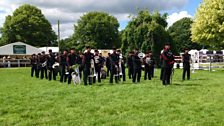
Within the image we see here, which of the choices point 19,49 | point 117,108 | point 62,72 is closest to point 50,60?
point 62,72

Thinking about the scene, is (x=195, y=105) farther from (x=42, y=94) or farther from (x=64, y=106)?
(x=42, y=94)

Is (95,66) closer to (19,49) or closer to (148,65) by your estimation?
(148,65)

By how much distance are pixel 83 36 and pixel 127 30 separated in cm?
4296

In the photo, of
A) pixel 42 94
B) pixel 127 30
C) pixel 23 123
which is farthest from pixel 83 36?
pixel 23 123

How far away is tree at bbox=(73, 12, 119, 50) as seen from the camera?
9714 cm

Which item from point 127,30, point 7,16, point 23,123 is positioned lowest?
point 23,123

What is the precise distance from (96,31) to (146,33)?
4579cm

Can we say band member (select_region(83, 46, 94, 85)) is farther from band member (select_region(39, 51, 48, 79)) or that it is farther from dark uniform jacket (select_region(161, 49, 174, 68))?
band member (select_region(39, 51, 48, 79))

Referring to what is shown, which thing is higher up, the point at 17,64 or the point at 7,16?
the point at 7,16

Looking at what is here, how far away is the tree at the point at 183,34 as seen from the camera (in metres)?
103

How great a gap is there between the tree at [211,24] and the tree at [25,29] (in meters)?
53.8

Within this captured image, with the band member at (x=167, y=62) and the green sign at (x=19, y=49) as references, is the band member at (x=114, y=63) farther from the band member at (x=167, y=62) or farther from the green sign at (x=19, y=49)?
the green sign at (x=19, y=49)

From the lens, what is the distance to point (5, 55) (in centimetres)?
6650

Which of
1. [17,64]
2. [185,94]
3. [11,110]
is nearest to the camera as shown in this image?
[11,110]
